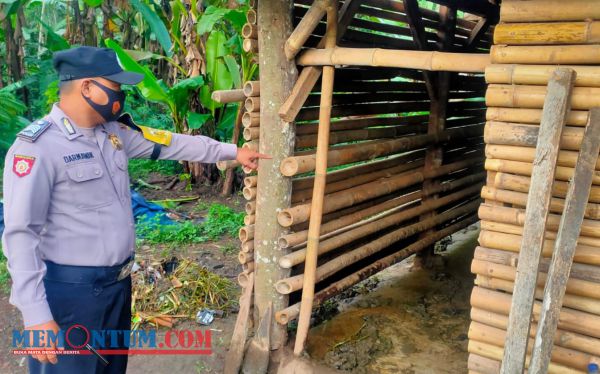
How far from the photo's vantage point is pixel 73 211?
2453 mm

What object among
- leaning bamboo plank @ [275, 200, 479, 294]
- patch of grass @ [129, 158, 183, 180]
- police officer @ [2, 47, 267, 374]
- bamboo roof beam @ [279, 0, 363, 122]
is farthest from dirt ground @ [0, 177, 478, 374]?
patch of grass @ [129, 158, 183, 180]

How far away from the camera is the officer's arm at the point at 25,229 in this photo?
2.21 m

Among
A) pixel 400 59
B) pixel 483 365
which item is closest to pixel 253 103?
pixel 400 59

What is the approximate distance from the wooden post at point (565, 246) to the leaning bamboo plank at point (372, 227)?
5.90 feet

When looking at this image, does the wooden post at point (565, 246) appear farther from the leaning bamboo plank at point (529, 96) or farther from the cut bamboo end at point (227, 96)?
the cut bamboo end at point (227, 96)

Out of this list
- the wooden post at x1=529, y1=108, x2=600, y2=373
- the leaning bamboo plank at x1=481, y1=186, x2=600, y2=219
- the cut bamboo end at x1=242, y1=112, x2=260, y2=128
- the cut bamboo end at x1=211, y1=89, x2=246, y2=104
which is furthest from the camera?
the cut bamboo end at x1=211, y1=89, x2=246, y2=104

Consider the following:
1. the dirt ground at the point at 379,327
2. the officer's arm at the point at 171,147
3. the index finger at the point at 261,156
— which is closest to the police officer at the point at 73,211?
the officer's arm at the point at 171,147

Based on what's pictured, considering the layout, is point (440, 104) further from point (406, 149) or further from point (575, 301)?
point (575, 301)

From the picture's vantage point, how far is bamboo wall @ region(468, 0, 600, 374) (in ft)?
7.63

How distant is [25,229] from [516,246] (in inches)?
90.7

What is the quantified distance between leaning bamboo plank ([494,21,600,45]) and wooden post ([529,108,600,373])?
0.36m

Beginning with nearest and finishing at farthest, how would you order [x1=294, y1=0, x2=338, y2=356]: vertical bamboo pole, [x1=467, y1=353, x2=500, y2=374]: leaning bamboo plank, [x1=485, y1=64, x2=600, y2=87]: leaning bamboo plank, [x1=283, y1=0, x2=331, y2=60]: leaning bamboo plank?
[x1=485, y1=64, x2=600, y2=87]: leaning bamboo plank < [x1=467, y1=353, x2=500, y2=374]: leaning bamboo plank < [x1=283, y1=0, x2=331, y2=60]: leaning bamboo plank < [x1=294, y1=0, x2=338, y2=356]: vertical bamboo pole

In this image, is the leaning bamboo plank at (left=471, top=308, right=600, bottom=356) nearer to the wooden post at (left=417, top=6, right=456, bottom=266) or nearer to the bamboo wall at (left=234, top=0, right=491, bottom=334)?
the bamboo wall at (left=234, top=0, right=491, bottom=334)

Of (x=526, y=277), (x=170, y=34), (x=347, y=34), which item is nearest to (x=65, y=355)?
(x=526, y=277)
